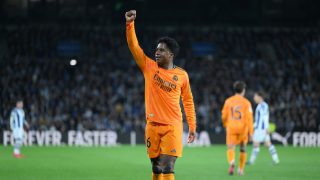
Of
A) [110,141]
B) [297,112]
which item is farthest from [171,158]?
[297,112]

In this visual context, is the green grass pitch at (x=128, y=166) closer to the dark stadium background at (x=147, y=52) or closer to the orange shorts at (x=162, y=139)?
the orange shorts at (x=162, y=139)

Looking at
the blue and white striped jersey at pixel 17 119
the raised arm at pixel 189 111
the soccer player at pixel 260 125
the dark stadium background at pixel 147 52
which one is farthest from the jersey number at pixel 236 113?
the dark stadium background at pixel 147 52

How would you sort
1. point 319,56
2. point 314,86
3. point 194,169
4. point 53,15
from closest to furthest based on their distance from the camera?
point 194,169, point 314,86, point 319,56, point 53,15

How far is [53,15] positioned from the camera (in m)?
38.7

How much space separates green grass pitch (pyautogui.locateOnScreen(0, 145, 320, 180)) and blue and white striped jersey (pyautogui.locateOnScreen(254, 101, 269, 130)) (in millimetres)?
1120

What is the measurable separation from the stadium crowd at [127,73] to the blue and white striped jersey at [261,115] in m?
11.0

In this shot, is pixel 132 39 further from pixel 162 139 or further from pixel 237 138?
pixel 237 138

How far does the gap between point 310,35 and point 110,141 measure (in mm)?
14915

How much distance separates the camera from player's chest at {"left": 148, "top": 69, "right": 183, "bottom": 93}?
8.96m

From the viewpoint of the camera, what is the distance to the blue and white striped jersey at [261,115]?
18953 millimetres

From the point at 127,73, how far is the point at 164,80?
2541 cm

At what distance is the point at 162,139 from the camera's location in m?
8.95

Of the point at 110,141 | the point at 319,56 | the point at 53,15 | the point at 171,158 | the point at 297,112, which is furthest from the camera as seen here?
the point at 53,15

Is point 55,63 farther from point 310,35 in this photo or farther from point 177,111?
point 177,111
